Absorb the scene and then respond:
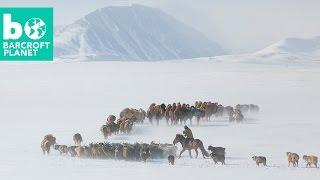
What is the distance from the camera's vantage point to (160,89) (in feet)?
161

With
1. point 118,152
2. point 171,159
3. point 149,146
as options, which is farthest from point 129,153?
point 171,159

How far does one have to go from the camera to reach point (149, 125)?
29828 millimetres

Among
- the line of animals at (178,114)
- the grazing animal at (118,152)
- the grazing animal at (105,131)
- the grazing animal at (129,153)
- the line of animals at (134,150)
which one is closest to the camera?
the line of animals at (134,150)

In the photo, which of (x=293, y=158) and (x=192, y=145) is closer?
(x=293, y=158)

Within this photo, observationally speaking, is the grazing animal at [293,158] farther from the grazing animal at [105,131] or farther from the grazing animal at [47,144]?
the grazing animal at [105,131]

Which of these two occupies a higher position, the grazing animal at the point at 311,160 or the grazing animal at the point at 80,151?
the grazing animal at the point at 80,151

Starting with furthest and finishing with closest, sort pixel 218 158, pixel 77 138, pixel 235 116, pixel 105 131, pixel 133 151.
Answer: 1. pixel 235 116
2. pixel 105 131
3. pixel 77 138
4. pixel 133 151
5. pixel 218 158

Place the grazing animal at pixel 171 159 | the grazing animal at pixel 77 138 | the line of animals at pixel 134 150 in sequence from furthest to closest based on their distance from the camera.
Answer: the grazing animal at pixel 77 138 < the line of animals at pixel 134 150 < the grazing animal at pixel 171 159

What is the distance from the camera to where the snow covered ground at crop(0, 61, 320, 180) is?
61.6 ft

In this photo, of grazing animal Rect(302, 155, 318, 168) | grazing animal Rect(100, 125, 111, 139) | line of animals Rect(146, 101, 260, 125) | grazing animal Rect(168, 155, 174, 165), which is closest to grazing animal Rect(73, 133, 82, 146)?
grazing animal Rect(100, 125, 111, 139)

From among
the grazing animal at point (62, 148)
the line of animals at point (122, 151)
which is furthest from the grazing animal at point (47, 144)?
the line of animals at point (122, 151)

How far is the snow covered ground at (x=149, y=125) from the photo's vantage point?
18766 mm

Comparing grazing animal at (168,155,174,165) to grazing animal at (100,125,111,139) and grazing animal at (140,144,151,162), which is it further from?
grazing animal at (100,125,111,139)

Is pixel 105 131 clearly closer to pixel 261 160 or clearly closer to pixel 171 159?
pixel 171 159
